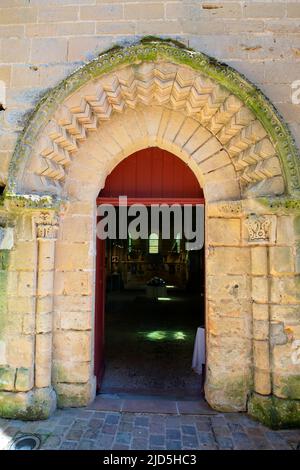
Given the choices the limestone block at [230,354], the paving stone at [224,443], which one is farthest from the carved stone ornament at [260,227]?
the paving stone at [224,443]

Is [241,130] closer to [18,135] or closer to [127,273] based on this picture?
[18,135]

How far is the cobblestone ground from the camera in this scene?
2762 millimetres

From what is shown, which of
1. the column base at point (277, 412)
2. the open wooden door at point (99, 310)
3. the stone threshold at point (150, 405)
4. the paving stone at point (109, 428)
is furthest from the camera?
the open wooden door at point (99, 310)

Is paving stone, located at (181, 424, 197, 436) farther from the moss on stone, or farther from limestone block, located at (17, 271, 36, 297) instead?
limestone block, located at (17, 271, 36, 297)

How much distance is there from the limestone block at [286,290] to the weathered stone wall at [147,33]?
1.90 m

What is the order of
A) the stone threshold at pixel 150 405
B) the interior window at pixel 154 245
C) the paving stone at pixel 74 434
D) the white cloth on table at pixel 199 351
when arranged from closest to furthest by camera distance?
the paving stone at pixel 74 434, the stone threshold at pixel 150 405, the white cloth on table at pixel 199 351, the interior window at pixel 154 245

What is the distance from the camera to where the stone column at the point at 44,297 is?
3281 mm

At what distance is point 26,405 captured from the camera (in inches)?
125

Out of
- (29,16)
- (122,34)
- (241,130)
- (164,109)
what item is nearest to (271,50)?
(241,130)

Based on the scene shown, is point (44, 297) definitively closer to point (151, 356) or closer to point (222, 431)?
point (222, 431)

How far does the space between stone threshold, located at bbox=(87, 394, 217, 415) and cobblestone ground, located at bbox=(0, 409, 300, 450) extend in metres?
0.08

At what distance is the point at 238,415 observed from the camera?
3262 mm

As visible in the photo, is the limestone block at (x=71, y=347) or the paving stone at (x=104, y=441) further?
the limestone block at (x=71, y=347)

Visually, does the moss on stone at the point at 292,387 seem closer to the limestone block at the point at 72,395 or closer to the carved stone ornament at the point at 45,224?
the limestone block at the point at 72,395
